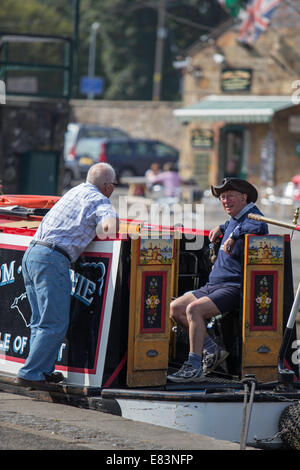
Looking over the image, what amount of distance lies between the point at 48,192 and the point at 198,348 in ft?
31.7

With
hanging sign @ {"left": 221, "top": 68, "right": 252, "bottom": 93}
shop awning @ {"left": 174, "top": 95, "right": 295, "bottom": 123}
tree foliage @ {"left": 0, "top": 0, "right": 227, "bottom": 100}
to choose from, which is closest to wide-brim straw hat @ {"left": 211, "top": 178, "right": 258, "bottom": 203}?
shop awning @ {"left": 174, "top": 95, "right": 295, "bottom": 123}

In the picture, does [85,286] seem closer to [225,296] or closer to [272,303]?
[225,296]

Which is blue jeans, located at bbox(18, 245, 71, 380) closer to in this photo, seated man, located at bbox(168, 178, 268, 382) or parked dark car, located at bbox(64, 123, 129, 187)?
seated man, located at bbox(168, 178, 268, 382)

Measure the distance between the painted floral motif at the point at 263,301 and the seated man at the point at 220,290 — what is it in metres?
0.16

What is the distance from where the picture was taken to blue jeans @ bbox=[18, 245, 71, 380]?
6469 millimetres

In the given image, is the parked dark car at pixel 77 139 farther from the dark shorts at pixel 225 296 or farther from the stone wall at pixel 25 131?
the dark shorts at pixel 225 296

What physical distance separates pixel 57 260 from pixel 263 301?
1558 mm

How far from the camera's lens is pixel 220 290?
6.75 metres

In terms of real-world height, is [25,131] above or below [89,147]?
below

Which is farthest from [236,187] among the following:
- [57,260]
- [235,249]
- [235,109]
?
[235,109]

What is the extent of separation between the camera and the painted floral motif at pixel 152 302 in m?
6.56

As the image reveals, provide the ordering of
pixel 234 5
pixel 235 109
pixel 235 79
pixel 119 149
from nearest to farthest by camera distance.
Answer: pixel 234 5
pixel 235 109
pixel 235 79
pixel 119 149

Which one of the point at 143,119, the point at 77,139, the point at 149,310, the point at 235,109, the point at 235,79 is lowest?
the point at 149,310

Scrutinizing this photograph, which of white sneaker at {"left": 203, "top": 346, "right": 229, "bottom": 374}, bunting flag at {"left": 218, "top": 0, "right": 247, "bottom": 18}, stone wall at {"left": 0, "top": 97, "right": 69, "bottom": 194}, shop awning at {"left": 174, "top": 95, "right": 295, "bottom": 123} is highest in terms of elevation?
bunting flag at {"left": 218, "top": 0, "right": 247, "bottom": 18}
